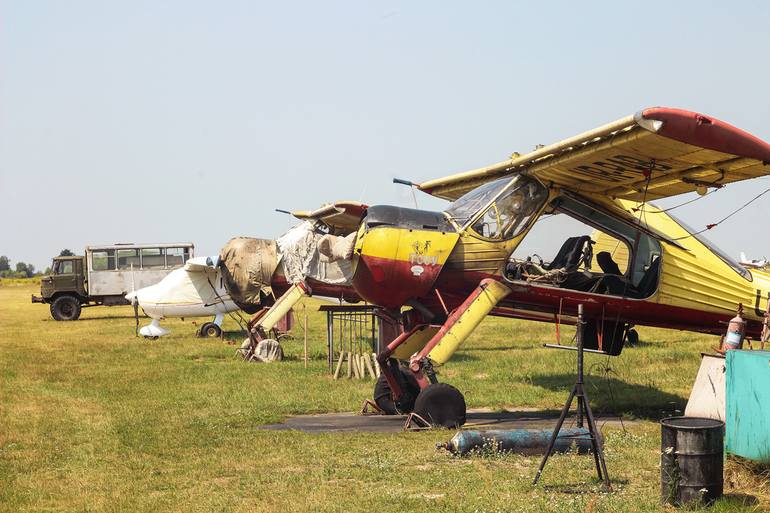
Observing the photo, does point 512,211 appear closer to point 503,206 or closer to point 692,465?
point 503,206

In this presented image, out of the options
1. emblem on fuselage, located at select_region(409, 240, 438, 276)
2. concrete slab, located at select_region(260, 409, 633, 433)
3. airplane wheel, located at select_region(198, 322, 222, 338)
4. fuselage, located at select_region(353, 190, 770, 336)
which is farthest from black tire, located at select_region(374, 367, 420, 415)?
airplane wheel, located at select_region(198, 322, 222, 338)

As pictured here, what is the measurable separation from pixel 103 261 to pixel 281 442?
29469 mm

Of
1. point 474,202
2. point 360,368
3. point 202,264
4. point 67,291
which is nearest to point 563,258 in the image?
point 474,202

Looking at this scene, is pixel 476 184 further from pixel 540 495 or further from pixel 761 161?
pixel 540 495

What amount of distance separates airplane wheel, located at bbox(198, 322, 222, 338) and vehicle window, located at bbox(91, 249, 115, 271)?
10.4m

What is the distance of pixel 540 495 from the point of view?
25.2ft

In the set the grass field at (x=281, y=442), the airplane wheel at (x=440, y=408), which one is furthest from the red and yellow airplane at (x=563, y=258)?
the grass field at (x=281, y=442)

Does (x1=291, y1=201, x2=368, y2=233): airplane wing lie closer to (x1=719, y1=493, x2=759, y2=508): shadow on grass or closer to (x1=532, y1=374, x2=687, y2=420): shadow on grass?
(x1=532, y1=374, x2=687, y2=420): shadow on grass

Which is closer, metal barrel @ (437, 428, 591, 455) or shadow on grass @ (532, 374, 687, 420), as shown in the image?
metal barrel @ (437, 428, 591, 455)

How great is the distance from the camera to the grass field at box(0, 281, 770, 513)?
7844 mm

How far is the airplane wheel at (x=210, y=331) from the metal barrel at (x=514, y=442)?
20.5 metres

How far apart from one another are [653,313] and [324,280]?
1164 cm

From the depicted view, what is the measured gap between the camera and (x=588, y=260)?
549 inches

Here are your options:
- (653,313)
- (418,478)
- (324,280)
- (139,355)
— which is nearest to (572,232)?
(653,313)
